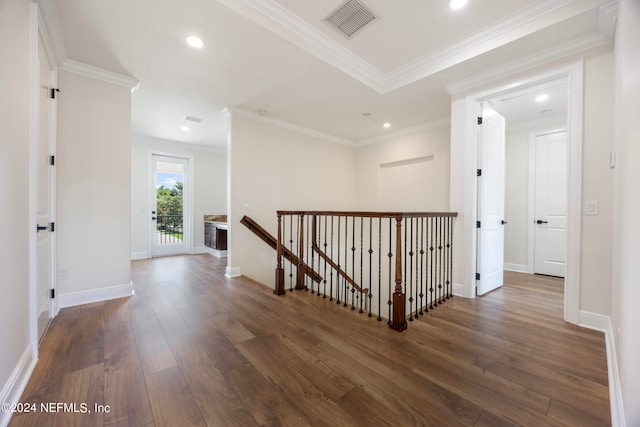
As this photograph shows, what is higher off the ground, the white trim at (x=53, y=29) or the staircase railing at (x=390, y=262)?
the white trim at (x=53, y=29)

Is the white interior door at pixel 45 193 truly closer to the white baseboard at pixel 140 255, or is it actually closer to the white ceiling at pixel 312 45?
the white ceiling at pixel 312 45

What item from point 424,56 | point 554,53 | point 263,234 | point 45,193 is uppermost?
point 424,56

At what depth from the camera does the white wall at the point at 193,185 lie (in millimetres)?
5598

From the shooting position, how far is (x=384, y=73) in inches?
127

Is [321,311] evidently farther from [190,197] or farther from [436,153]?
[190,197]

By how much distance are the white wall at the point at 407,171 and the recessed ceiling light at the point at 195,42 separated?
389 cm

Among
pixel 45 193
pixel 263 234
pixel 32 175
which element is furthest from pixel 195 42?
pixel 263 234

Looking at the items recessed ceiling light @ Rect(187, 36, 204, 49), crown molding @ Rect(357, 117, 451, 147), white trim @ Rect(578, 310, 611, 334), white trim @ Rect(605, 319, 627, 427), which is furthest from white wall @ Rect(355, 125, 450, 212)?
recessed ceiling light @ Rect(187, 36, 204, 49)

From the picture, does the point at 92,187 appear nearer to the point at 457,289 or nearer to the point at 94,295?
the point at 94,295

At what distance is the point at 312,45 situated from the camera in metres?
2.52

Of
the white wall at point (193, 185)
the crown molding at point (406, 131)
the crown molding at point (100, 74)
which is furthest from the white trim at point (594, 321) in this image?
the white wall at point (193, 185)

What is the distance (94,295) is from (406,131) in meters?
5.42

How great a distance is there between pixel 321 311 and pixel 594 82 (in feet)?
10.8

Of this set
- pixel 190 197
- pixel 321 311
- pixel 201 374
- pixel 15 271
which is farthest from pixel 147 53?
pixel 190 197
